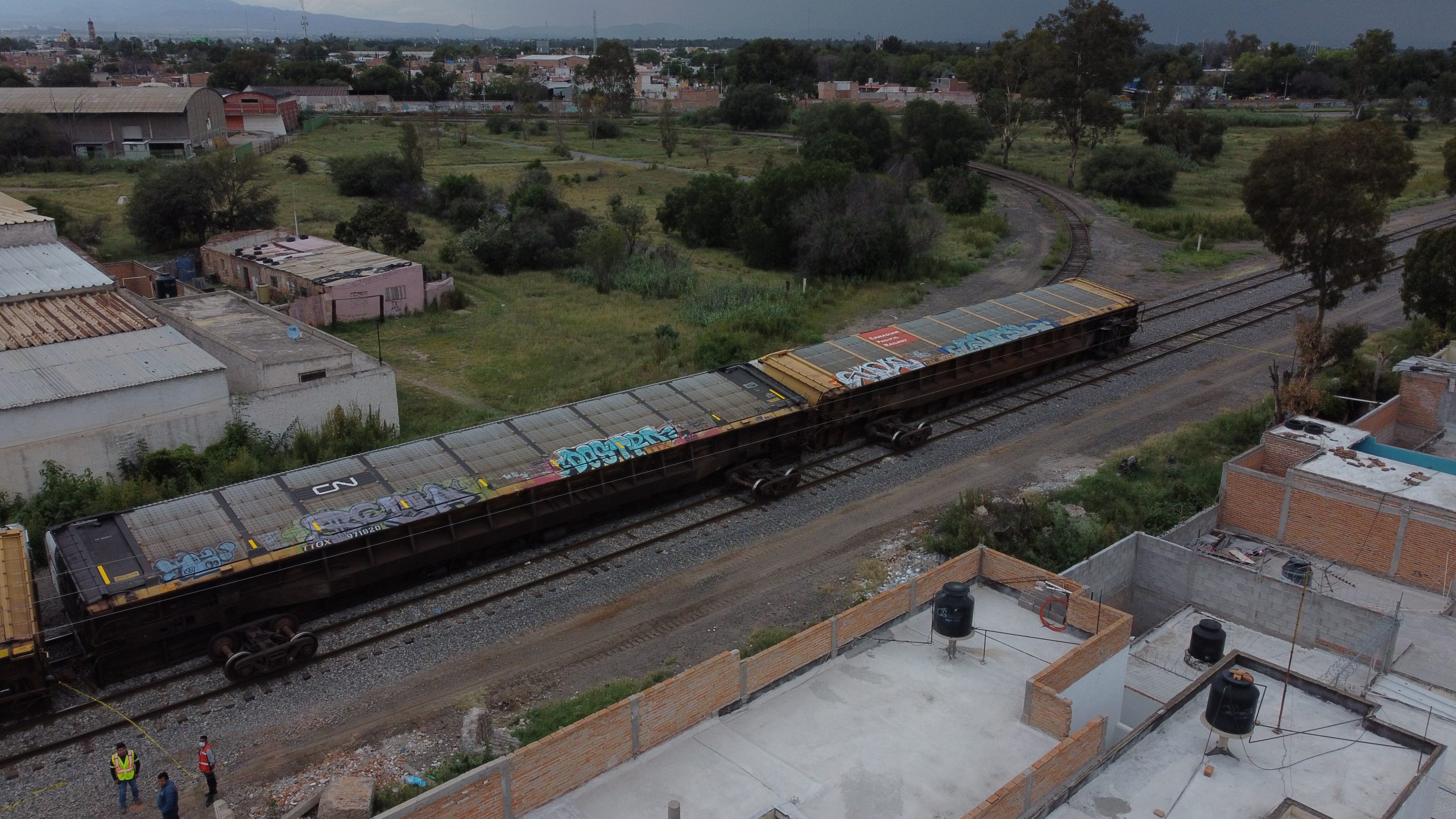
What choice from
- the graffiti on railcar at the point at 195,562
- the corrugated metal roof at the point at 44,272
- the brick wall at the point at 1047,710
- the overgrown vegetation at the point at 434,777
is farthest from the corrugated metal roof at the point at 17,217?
the brick wall at the point at 1047,710

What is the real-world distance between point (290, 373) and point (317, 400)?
827mm

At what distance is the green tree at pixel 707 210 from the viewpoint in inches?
1903

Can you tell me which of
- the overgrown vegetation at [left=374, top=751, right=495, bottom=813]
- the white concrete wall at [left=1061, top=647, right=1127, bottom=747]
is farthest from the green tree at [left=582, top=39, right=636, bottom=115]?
the white concrete wall at [left=1061, top=647, right=1127, bottom=747]

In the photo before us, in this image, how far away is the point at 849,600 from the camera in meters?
18.0

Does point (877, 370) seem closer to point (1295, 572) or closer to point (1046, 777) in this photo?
point (1295, 572)

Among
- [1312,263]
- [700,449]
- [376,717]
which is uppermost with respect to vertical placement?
[1312,263]

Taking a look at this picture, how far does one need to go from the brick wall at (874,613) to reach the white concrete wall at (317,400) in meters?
15.4

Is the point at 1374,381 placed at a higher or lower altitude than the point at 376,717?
higher

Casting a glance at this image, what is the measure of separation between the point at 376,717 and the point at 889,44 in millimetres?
189807

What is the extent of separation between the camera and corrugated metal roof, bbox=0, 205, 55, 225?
1306 inches

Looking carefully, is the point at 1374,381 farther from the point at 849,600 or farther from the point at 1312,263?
the point at 849,600

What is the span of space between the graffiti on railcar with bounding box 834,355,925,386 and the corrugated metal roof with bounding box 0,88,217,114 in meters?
62.8

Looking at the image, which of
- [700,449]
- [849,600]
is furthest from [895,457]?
[849,600]

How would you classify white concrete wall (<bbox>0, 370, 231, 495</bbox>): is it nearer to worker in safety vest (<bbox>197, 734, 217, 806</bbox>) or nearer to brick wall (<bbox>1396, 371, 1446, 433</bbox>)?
worker in safety vest (<bbox>197, 734, 217, 806</bbox>)
